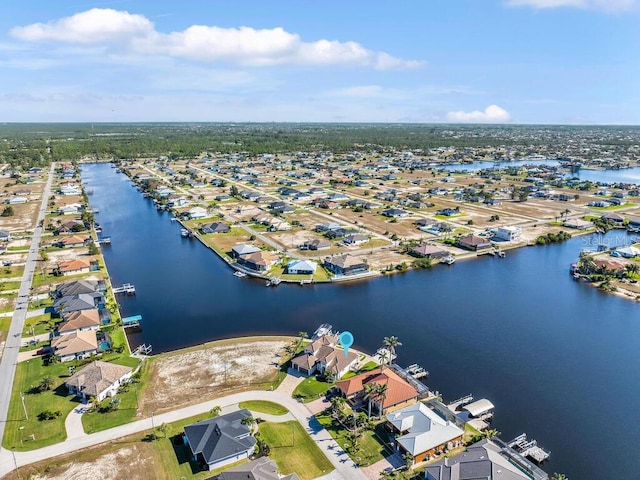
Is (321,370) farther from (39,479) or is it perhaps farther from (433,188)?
(433,188)

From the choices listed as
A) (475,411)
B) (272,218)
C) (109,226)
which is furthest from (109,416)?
(109,226)

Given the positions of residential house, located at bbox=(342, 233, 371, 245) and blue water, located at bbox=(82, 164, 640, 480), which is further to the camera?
residential house, located at bbox=(342, 233, 371, 245)

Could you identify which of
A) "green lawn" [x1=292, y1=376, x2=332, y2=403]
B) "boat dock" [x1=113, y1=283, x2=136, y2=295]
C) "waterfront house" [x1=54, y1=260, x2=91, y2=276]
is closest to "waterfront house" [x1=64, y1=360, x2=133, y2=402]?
"green lawn" [x1=292, y1=376, x2=332, y2=403]

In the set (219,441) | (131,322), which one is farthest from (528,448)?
(131,322)

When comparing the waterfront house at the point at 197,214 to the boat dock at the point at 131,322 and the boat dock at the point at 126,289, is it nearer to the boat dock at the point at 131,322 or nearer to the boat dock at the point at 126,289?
the boat dock at the point at 126,289

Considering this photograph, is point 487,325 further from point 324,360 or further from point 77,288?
point 77,288

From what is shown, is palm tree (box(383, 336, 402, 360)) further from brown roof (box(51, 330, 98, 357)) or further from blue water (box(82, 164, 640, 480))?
brown roof (box(51, 330, 98, 357))

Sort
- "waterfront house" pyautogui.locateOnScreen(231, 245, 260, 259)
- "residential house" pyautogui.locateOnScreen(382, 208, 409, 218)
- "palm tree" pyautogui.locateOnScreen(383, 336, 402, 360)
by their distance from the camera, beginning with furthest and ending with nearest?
1. "residential house" pyautogui.locateOnScreen(382, 208, 409, 218)
2. "waterfront house" pyautogui.locateOnScreen(231, 245, 260, 259)
3. "palm tree" pyautogui.locateOnScreen(383, 336, 402, 360)
